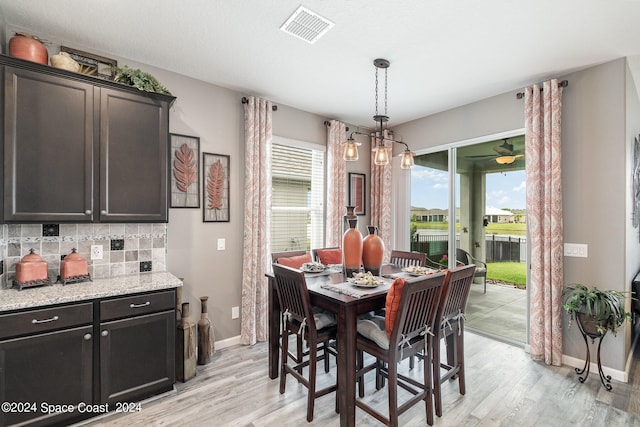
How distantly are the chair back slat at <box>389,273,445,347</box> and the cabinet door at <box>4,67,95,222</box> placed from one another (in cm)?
244

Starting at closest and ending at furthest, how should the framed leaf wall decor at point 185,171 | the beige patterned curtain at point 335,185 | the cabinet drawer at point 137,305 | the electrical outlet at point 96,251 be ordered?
the cabinet drawer at point 137,305, the electrical outlet at point 96,251, the framed leaf wall decor at point 185,171, the beige patterned curtain at point 335,185

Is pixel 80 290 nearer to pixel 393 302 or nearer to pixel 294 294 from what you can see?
pixel 294 294

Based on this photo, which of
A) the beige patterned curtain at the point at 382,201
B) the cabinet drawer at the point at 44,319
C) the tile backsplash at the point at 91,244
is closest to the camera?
the cabinet drawer at the point at 44,319

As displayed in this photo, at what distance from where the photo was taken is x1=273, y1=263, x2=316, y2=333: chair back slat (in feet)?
7.05

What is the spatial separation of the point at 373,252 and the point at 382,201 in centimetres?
225

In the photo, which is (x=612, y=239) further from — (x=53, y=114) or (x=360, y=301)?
(x=53, y=114)

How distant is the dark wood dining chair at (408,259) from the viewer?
3.29 m

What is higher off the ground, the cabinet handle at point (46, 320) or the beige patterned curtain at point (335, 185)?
the beige patterned curtain at point (335, 185)

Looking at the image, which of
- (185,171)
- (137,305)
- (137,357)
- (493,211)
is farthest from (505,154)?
(137,357)

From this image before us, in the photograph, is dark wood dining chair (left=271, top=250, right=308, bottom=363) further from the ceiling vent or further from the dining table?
the ceiling vent

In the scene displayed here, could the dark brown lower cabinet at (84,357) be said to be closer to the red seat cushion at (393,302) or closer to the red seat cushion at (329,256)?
the red seat cushion at (329,256)

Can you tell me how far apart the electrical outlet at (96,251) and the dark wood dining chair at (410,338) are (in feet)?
7.67

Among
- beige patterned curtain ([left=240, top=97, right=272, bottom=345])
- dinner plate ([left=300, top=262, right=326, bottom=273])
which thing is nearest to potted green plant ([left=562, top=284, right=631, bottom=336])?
dinner plate ([left=300, top=262, right=326, bottom=273])

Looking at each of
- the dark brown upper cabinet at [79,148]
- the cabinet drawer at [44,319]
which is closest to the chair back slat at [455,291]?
the dark brown upper cabinet at [79,148]
